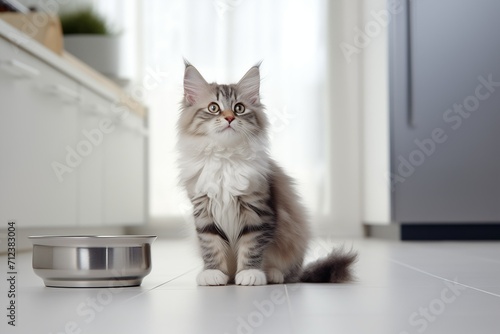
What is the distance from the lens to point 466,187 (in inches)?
162

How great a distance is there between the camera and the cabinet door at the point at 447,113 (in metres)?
4.09

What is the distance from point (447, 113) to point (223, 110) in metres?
2.61

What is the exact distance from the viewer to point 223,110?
1824 millimetres

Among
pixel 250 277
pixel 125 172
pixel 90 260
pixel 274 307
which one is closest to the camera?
pixel 274 307

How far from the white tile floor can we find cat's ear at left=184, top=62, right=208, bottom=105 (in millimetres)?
436

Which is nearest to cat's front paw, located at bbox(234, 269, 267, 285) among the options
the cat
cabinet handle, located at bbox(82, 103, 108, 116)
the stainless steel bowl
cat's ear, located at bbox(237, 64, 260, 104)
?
the cat

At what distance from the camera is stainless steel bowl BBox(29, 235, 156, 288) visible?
1617 mm

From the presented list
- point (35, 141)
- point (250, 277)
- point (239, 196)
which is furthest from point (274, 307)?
point (35, 141)

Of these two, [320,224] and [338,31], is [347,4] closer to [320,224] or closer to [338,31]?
[338,31]

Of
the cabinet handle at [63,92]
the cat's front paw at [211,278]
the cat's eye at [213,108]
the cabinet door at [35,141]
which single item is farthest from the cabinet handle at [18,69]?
the cat's front paw at [211,278]

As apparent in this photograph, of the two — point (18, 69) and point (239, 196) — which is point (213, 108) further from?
point (18, 69)

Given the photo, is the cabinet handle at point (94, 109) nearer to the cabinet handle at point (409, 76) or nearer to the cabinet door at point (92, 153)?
the cabinet door at point (92, 153)

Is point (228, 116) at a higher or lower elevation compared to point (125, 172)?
higher

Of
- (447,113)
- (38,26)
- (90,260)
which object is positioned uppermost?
(38,26)
